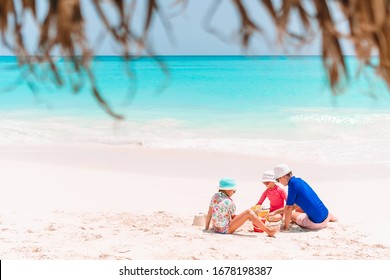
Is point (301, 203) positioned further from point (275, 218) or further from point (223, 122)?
point (223, 122)

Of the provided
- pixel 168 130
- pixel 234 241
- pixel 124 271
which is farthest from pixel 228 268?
pixel 168 130

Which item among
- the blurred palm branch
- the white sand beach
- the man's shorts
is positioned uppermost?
the blurred palm branch

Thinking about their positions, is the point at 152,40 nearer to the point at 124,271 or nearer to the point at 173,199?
the point at 124,271

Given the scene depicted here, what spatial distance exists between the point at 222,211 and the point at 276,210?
586 millimetres

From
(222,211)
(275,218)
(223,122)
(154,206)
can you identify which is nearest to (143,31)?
(222,211)

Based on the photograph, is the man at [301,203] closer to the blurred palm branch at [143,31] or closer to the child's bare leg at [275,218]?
the child's bare leg at [275,218]

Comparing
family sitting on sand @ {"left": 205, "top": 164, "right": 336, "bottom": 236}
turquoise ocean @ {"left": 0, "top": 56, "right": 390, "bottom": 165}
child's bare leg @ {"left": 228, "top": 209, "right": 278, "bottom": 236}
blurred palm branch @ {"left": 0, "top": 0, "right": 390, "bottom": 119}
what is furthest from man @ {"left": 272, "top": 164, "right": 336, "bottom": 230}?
blurred palm branch @ {"left": 0, "top": 0, "right": 390, "bottom": 119}

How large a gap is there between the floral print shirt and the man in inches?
17.2

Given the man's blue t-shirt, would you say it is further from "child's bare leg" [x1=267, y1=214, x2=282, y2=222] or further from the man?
"child's bare leg" [x1=267, y1=214, x2=282, y2=222]

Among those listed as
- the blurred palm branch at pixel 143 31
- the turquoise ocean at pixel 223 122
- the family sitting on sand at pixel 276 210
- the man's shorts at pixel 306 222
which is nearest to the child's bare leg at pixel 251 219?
the family sitting on sand at pixel 276 210

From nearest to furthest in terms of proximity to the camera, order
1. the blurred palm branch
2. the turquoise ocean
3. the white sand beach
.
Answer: the blurred palm branch
the white sand beach
the turquoise ocean

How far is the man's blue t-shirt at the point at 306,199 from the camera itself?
4902mm

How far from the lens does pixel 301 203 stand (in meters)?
5.02

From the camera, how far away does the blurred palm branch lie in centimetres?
116
